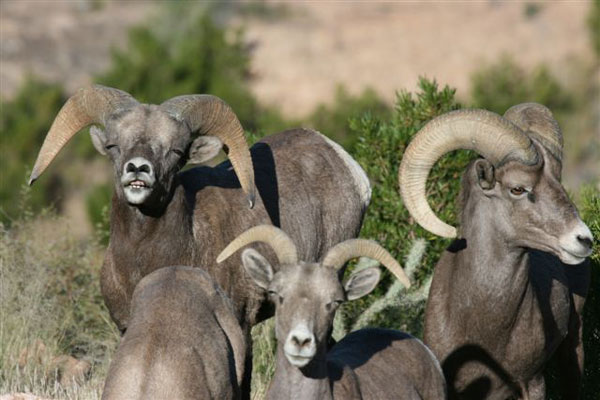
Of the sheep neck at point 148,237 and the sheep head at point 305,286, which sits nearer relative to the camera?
the sheep head at point 305,286

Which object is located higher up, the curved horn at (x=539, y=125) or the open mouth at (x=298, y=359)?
the curved horn at (x=539, y=125)

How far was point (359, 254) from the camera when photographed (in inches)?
345

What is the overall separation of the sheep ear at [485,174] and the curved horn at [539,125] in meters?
0.46

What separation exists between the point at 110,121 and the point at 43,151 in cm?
89

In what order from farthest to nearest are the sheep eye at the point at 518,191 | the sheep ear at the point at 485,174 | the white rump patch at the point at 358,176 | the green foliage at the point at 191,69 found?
the green foliage at the point at 191,69 < the white rump patch at the point at 358,176 < the sheep ear at the point at 485,174 < the sheep eye at the point at 518,191

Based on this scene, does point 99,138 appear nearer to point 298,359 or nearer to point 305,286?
point 305,286

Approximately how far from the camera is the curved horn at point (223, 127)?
10.6 metres

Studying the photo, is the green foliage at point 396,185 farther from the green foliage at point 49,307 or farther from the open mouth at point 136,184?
the open mouth at point 136,184

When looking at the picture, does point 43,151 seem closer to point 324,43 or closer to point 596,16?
point 596,16

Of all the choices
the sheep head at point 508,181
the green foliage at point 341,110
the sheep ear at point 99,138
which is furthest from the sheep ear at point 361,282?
the green foliage at point 341,110

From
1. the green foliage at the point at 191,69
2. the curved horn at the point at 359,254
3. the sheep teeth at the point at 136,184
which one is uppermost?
the green foliage at the point at 191,69

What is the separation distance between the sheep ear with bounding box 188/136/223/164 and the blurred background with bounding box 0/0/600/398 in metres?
14.9

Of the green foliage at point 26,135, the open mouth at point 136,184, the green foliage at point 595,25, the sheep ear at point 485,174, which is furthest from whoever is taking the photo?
the green foliage at point 595,25

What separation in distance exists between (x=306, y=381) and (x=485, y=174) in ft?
8.58
